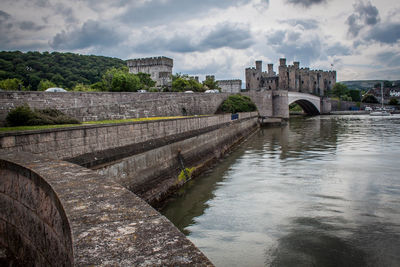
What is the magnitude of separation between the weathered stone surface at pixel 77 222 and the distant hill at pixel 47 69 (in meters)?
44.1

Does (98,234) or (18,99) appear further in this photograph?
(18,99)

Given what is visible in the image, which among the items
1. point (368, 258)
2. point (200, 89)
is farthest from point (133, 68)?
point (368, 258)

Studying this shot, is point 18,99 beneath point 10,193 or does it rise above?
above

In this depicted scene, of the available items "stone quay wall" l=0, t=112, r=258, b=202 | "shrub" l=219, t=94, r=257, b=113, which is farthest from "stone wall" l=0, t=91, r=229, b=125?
"shrub" l=219, t=94, r=257, b=113

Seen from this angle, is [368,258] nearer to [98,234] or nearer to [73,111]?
[98,234]

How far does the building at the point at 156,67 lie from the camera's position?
202ft

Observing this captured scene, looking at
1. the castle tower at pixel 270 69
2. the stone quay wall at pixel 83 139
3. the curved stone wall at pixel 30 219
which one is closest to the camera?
the curved stone wall at pixel 30 219

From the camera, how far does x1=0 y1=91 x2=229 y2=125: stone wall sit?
1246 cm

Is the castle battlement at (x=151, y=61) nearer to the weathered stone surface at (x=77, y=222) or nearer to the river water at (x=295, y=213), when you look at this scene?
the river water at (x=295, y=213)

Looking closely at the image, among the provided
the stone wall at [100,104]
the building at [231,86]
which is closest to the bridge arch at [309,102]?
the building at [231,86]

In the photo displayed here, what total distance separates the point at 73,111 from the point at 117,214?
1145 cm

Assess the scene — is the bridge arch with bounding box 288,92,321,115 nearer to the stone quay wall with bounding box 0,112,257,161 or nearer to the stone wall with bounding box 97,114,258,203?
the stone wall with bounding box 97,114,258,203

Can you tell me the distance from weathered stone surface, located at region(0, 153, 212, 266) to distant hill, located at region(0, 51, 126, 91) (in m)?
44.1

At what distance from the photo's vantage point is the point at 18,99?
12.3 meters
